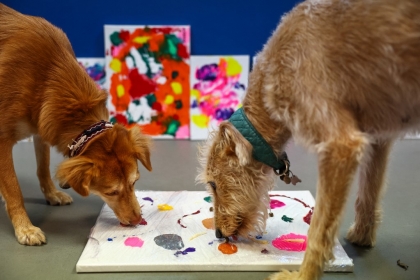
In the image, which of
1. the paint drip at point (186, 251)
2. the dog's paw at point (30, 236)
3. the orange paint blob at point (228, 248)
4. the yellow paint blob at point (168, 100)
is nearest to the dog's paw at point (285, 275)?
the orange paint blob at point (228, 248)

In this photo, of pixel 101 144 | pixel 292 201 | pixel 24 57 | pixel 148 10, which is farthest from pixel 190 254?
pixel 148 10

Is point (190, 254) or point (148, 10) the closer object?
point (190, 254)

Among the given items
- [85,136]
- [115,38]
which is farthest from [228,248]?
[115,38]

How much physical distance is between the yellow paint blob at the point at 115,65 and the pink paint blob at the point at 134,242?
220 centimetres

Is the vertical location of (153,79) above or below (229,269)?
above

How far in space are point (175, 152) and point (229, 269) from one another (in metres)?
1.82

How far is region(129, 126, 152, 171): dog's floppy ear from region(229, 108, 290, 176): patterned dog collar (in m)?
0.52

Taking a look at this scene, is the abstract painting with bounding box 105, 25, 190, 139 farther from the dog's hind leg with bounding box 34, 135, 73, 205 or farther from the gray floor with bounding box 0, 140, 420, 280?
the dog's hind leg with bounding box 34, 135, 73, 205

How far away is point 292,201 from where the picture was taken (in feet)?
8.41

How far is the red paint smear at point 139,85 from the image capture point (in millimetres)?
3963

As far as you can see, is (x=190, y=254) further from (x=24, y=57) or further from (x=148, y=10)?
(x=148, y=10)

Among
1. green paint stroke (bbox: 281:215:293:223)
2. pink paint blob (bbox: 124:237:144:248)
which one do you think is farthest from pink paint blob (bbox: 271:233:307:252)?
pink paint blob (bbox: 124:237:144:248)

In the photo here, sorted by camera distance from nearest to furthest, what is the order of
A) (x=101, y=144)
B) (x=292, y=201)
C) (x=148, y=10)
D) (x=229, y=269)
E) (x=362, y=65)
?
1. (x=362, y=65)
2. (x=229, y=269)
3. (x=101, y=144)
4. (x=292, y=201)
5. (x=148, y=10)

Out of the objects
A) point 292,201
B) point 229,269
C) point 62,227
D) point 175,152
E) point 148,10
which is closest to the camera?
point 229,269
